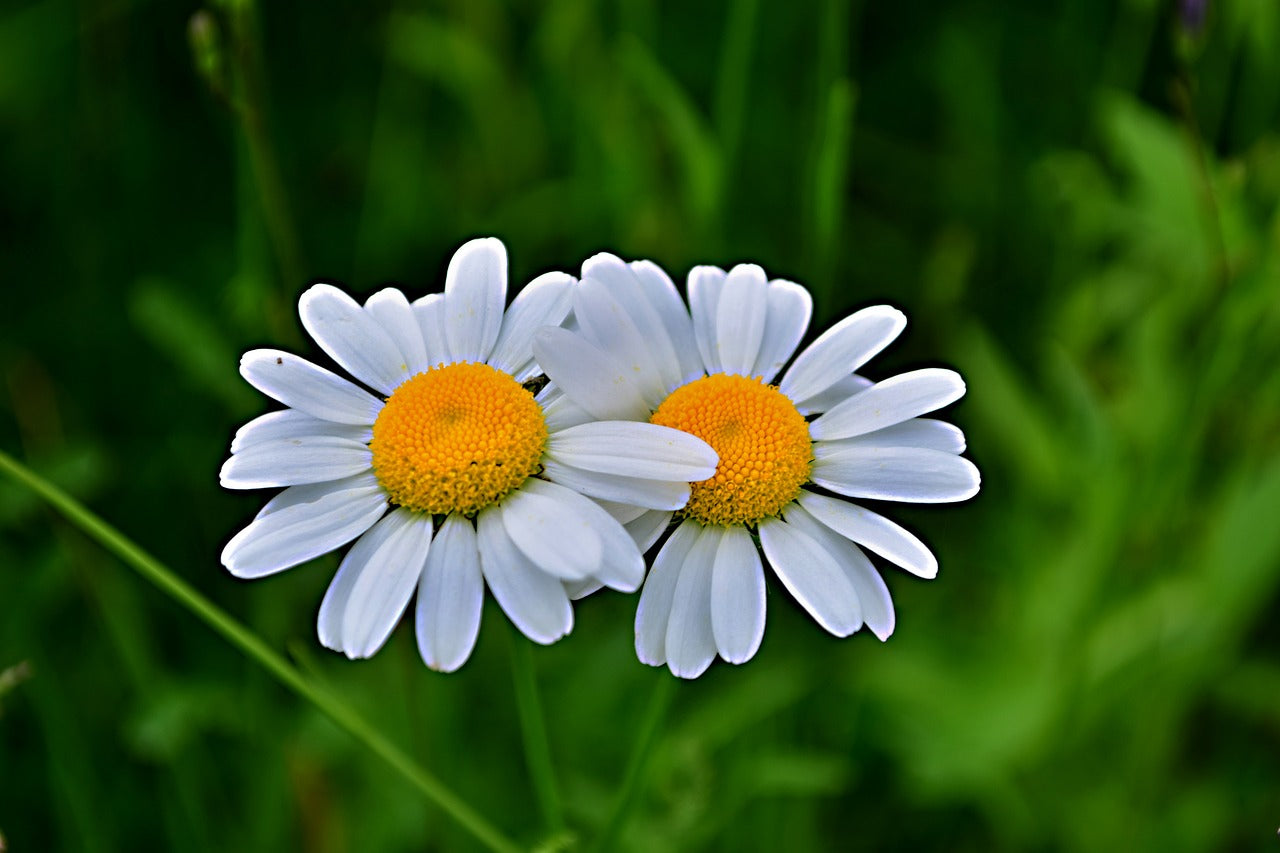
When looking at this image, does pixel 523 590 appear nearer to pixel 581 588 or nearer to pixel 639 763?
pixel 581 588

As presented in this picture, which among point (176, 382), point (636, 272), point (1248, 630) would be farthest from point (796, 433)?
point (176, 382)

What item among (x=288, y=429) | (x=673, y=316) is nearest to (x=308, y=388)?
(x=288, y=429)

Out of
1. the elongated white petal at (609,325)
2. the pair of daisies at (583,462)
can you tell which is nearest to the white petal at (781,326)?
the pair of daisies at (583,462)

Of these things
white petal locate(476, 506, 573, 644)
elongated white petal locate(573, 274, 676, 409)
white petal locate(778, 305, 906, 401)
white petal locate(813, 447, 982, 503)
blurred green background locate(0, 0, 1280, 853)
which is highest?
elongated white petal locate(573, 274, 676, 409)

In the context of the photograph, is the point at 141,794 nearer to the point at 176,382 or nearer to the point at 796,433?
the point at 176,382

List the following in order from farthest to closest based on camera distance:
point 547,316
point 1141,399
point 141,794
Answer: point 1141,399 < point 141,794 < point 547,316

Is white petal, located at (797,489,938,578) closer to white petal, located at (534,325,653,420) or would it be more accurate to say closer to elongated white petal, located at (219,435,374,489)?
white petal, located at (534,325,653,420)

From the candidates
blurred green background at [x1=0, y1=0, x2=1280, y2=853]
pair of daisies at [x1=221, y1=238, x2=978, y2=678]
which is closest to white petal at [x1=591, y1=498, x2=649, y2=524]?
pair of daisies at [x1=221, y1=238, x2=978, y2=678]

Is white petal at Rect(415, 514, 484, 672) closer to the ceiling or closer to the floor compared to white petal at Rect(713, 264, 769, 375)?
closer to the floor
